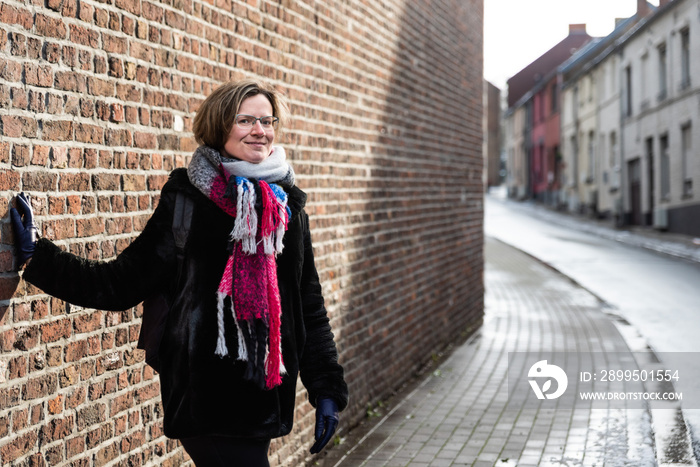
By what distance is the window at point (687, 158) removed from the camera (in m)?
25.6

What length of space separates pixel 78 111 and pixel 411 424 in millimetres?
3902

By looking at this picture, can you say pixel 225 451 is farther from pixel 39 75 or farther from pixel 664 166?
pixel 664 166

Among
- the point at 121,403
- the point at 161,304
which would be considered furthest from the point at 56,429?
the point at 161,304

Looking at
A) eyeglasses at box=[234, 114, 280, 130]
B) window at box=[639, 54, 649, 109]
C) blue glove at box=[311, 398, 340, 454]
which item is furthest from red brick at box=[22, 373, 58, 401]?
window at box=[639, 54, 649, 109]

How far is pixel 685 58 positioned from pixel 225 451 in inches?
1035

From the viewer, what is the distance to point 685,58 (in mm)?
26141

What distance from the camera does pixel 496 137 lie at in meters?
78.0

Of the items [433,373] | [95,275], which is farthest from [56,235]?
[433,373]

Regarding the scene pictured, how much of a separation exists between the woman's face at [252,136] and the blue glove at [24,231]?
65cm

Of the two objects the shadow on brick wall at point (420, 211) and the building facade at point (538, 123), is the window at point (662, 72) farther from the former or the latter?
the shadow on brick wall at point (420, 211)

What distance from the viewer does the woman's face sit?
2.82 meters

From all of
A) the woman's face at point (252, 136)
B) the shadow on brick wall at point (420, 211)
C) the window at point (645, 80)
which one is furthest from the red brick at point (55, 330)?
the window at point (645, 80)

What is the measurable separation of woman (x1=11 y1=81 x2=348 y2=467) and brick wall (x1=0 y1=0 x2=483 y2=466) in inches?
10.9

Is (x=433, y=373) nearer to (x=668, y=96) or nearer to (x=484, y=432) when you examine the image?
(x=484, y=432)
